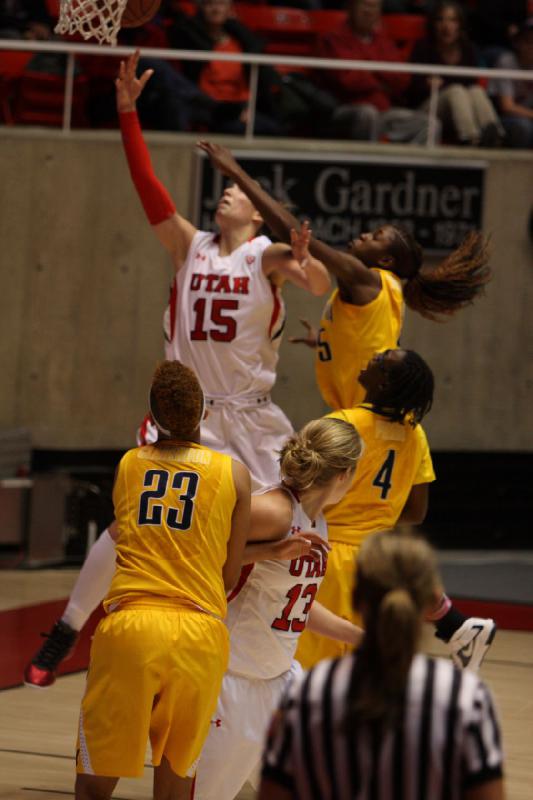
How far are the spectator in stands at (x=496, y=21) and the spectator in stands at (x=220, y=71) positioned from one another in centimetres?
196

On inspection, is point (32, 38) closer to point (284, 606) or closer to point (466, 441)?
point (466, 441)

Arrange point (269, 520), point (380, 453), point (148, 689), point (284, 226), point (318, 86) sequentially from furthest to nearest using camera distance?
1. point (318, 86)
2. point (284, 226)
3. point (380, 453)
4. point (269, 520)
5. point (148, 689)

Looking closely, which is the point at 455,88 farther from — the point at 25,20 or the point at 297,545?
the point at 297,545

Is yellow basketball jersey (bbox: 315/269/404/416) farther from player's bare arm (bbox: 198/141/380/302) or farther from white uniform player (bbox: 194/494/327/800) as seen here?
white uniform player (bbox: 194/494/327/800)

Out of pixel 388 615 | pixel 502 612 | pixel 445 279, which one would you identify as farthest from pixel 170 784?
pixel 502 612

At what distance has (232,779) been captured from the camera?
3926 mm

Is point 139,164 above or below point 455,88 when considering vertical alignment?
below

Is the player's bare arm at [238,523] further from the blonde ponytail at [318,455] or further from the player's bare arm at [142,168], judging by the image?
the player's bare arm at [142,168]

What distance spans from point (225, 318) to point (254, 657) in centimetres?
186

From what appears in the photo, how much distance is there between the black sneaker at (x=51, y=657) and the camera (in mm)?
5031

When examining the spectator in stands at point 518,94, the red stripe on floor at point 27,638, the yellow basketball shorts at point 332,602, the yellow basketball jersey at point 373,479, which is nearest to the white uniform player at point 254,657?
the yellow basketball shorts at point 332,602

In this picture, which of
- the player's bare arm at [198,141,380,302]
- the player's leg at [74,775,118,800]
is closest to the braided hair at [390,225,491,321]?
the player's bare arm at [198,141,380,302]

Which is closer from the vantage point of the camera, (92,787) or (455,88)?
(92,787)

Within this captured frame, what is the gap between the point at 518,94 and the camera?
9891 millimetres
